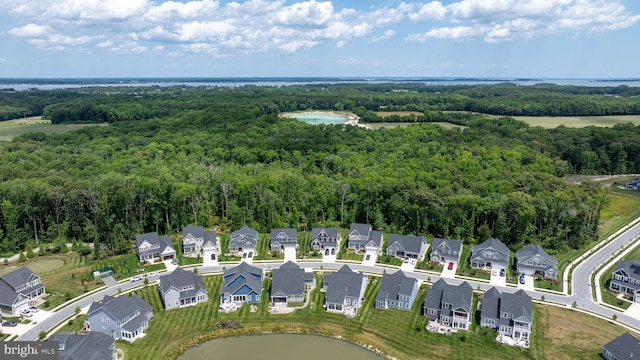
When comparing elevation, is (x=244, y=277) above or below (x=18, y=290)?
above

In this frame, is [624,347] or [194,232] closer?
[624,347]

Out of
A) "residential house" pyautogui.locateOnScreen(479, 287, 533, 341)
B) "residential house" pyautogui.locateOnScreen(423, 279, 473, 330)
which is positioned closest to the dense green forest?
"residential house" pyautogui.locateOnScreen(423, 279, 473, 330)

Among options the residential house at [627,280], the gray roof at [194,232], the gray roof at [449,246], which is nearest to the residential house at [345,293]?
the gray roof at [449,246]

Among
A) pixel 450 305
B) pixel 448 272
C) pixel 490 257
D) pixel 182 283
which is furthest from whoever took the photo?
pixel 490 257

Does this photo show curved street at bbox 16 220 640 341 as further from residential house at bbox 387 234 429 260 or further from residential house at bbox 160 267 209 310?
residential house at bbox 160 267 209 310

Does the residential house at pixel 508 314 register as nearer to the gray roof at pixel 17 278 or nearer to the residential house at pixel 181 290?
the residential house at pixel 181 290

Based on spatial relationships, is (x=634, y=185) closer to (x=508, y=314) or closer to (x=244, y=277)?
(x=508, y=314)

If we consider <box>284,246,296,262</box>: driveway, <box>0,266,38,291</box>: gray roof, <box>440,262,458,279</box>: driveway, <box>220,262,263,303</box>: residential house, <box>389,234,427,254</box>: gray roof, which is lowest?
<box>440,262,458,279</box>: driveway

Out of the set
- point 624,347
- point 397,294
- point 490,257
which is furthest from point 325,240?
point 624,347
